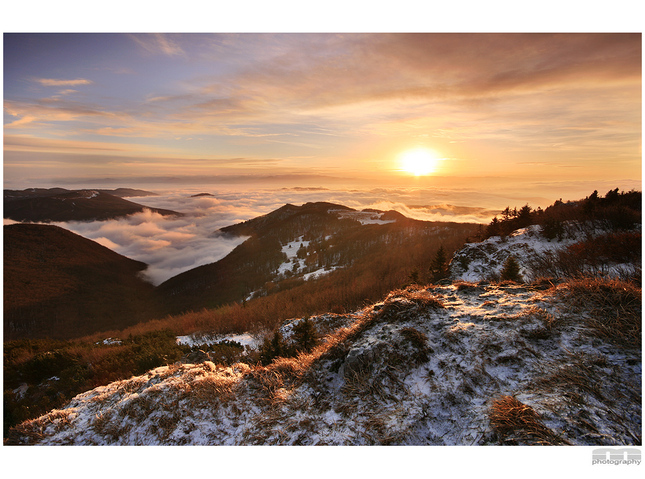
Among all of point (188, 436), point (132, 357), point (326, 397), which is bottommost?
point (132, 357)

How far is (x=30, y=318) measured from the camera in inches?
4129

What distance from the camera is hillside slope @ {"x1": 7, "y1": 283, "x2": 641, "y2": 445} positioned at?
406 cm

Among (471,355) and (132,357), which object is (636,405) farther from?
(132,357)

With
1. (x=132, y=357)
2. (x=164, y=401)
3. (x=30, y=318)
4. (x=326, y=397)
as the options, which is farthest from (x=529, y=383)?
(x=30, y=318)

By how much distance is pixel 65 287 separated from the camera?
132 m

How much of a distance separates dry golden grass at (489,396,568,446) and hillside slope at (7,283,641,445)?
0.02 m

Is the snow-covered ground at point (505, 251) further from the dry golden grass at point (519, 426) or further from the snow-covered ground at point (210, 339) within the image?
the snow-covered ground at point (210, 339)

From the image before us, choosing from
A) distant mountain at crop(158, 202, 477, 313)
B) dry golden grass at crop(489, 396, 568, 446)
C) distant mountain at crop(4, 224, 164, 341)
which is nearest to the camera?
dry golden grass at crop(489, 396, 568, 446)

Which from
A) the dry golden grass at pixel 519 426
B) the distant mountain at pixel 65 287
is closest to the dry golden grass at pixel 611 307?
the dry golden grass at pixel 519 426

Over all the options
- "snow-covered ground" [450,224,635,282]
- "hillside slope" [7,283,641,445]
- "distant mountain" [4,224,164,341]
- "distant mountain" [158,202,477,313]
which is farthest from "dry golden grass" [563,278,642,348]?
"distant mountain" [4,224,164,341]

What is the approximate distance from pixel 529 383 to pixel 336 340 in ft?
13.5

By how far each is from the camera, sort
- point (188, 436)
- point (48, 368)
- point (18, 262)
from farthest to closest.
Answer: point (18, 262) → point (48, 368) → point (188, 436)

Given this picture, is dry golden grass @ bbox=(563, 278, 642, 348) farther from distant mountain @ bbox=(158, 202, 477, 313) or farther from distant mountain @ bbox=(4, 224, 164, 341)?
distant mountain @ bbox=(4, 224, 164, 341)

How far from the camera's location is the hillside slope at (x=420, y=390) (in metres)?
4.06
